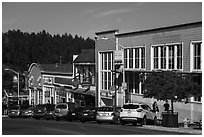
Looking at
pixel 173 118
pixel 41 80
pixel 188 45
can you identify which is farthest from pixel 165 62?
pixel 41 80

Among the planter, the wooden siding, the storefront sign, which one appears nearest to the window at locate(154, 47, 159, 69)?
the wooden siding

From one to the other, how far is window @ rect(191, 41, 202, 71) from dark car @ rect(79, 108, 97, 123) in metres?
8.48

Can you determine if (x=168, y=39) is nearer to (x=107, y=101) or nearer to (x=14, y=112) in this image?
(x=107, y=101)

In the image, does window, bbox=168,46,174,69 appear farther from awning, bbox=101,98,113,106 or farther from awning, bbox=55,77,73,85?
awning, bbox=55,77,73,85

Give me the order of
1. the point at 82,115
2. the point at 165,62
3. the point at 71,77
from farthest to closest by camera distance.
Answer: the point at 71,77, the point at 165,62, the point at 82,115

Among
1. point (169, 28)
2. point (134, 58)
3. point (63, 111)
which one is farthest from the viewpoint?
point (134, 58)

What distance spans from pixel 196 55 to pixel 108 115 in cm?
885

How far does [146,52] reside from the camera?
41969 mm

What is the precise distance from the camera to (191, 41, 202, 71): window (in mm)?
34719

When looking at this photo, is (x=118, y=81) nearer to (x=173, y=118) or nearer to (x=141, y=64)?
(x=141, y=64)

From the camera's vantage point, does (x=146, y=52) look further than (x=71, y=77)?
No

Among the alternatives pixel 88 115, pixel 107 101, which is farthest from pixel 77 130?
pixel 107 101

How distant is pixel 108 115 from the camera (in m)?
31.3

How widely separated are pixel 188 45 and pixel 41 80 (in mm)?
30818
